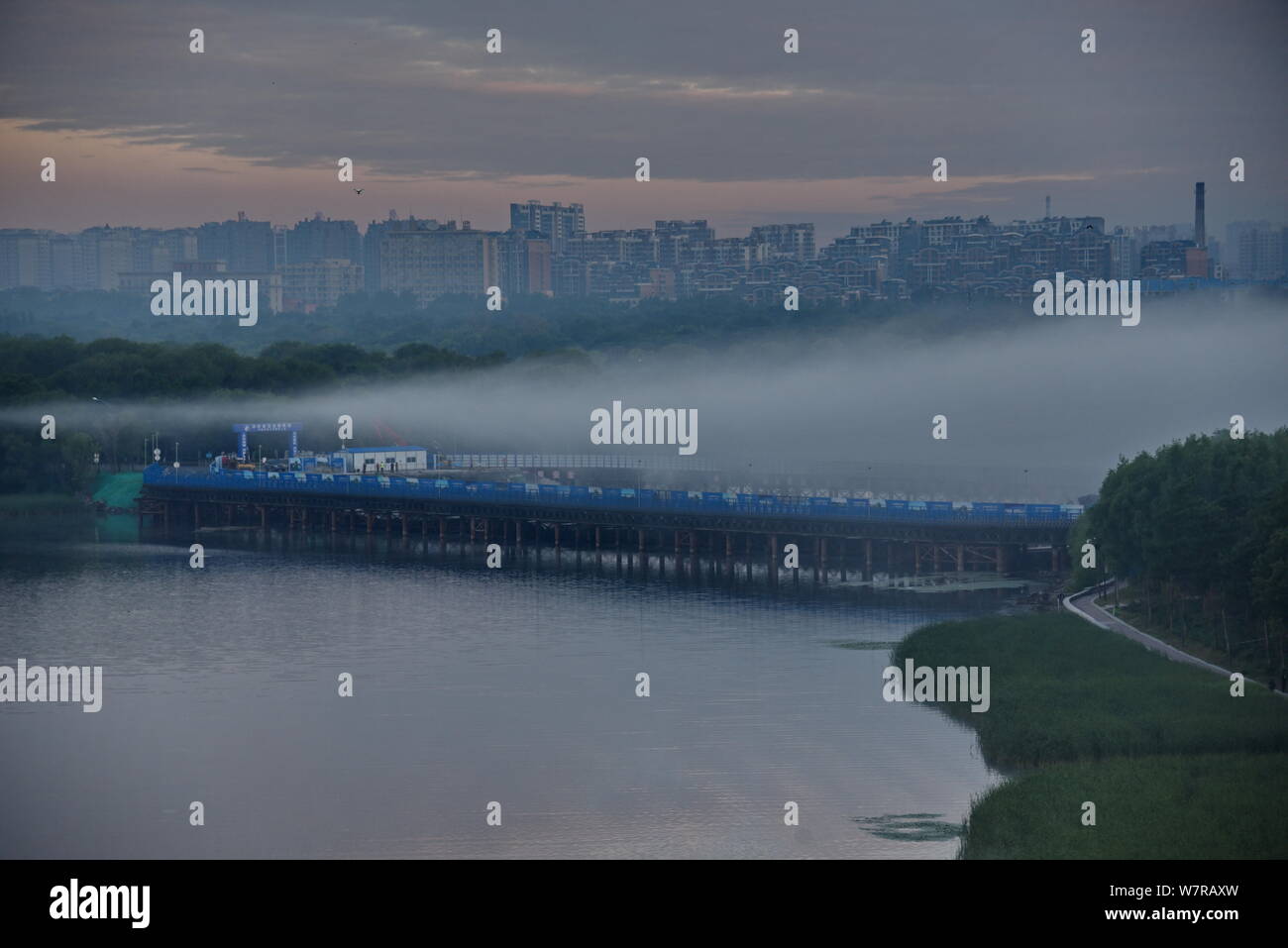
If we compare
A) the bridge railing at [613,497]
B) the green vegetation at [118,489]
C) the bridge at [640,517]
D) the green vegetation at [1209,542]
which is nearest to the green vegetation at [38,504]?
the green vegetation at [118,489]

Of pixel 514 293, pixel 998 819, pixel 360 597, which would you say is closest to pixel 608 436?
pixel 360 597

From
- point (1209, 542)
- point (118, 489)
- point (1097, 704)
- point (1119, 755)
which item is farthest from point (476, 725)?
point (118, 489)

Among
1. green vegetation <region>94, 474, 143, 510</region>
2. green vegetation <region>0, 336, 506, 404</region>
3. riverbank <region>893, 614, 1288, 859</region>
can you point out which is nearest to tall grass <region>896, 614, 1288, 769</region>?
riverbank <region>893, 614, 1288, 859</region>

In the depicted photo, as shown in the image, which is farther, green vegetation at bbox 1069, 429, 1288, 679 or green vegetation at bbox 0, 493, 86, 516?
green vegetation at bbox 0, 493, 86, 516

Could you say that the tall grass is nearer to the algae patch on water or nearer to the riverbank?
the riverbank
